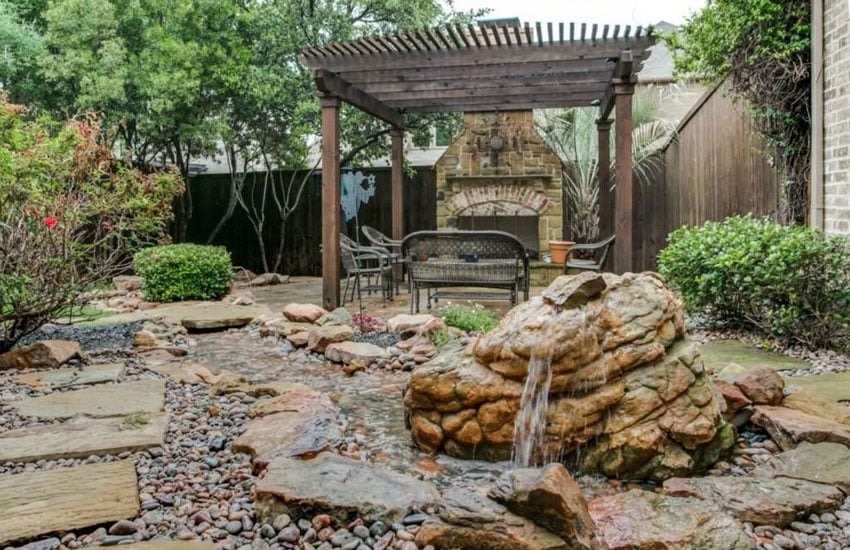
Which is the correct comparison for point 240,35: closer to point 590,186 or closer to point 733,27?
point 590,186

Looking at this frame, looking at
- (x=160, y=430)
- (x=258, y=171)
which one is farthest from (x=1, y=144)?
(x=258, y=171)

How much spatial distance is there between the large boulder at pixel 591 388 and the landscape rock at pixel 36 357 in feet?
Answer: 8.16

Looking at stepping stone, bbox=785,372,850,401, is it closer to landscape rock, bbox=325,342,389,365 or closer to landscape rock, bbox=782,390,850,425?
landscape rock, bbox=782,390,850,425

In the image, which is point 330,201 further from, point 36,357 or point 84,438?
point 84,438

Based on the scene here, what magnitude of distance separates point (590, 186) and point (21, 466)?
8.78 meters

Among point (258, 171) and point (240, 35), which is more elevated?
point (240, 35)

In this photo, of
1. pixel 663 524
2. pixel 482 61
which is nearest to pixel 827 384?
pixel 663 524

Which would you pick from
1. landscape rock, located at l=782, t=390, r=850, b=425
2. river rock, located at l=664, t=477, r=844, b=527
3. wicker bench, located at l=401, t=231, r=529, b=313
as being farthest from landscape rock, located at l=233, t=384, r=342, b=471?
wicker bench, located at l=401, t=231, r=529, b=313

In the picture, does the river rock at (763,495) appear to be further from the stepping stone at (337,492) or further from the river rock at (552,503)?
the stepping stone at (337,492)

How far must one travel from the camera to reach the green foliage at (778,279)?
4277 millimetres

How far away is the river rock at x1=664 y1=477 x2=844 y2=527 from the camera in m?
2.02

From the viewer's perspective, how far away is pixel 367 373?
13.4 ft

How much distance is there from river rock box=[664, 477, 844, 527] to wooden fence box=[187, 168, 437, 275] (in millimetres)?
8747

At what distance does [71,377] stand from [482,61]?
4176 millimetres
